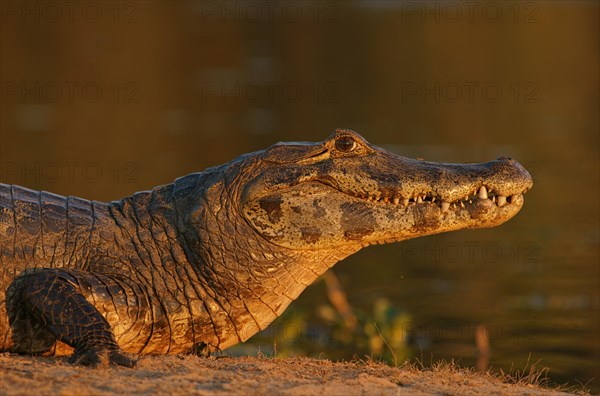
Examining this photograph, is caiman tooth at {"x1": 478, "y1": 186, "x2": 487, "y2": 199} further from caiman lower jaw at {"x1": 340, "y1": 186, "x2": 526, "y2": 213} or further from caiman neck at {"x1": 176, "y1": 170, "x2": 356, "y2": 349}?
caiman neck at {"x1": 176, "y1": 170, "x2": 356, "y2": 349}

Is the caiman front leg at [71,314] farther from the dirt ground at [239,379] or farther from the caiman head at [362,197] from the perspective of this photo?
the caiman head at [362,197]

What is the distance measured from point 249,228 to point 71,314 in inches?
47.6

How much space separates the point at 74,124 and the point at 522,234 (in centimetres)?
1180

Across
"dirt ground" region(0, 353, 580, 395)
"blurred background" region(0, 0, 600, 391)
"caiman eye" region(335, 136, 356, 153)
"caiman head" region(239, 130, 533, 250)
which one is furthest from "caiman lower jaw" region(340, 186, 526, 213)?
"blurred background" region(0, 0, 600, 391)

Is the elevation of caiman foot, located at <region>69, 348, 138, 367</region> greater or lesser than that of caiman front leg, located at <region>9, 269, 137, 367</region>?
lesser

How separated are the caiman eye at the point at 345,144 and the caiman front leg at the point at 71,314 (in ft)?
5.59

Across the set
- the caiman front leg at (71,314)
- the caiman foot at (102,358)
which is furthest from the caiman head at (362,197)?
the caiman foot at (102,358)

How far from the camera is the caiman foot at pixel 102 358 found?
567 cm

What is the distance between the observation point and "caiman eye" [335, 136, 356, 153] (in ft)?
21.8

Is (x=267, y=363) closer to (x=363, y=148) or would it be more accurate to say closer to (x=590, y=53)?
(x=363, y=148)

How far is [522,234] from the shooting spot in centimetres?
1408

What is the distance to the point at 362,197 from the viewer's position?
6.56m

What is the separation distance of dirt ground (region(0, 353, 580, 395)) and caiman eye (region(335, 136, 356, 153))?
130 centimetres

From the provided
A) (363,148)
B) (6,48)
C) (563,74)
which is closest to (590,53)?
(563,74)
